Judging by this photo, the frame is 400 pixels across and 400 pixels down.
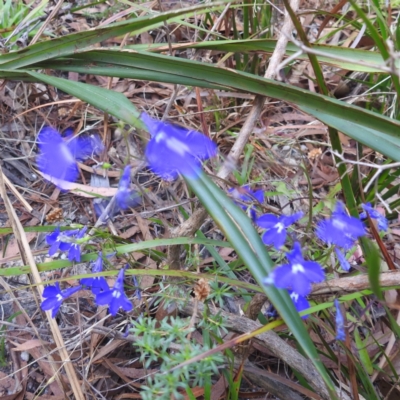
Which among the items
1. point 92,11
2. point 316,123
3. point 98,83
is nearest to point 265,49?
point 316,123

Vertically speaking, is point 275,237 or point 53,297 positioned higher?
point 275,237

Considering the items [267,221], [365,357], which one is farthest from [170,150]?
[365,357]

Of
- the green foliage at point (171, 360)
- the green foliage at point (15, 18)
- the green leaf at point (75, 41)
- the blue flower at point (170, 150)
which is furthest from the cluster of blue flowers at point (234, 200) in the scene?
the green foliage at point (15, 18)

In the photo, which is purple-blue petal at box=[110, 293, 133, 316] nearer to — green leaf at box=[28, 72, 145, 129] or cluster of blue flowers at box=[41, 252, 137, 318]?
cluster of blue flowers at box=[41, 252, 137, 318]

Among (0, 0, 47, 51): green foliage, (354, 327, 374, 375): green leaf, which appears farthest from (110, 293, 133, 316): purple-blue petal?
(0, 0, 47, 51): green foliage

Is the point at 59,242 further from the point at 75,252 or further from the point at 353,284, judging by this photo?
the point at 353,284
